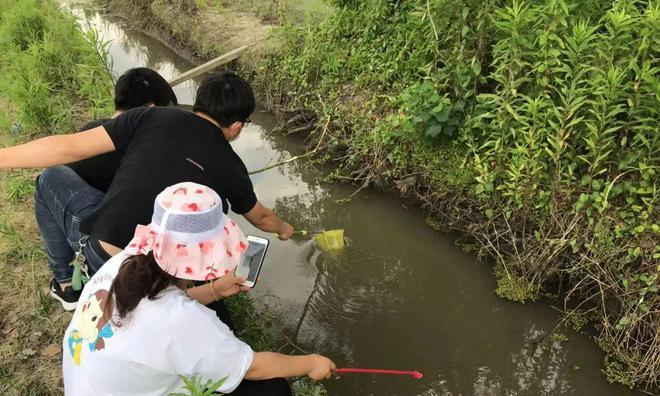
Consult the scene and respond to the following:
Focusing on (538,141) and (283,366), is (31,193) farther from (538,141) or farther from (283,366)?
(538,141)

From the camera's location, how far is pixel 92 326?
168 cm

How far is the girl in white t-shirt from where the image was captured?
1.62m

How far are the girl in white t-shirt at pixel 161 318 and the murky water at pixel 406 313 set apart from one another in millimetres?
1597

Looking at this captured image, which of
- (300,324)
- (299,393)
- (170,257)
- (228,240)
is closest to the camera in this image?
(170,257)

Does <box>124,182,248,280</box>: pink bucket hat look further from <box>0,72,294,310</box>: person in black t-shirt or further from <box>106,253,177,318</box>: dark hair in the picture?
<box>0,72,294,310</box>: person in black t-shirt

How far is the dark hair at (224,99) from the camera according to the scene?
246 centimetres

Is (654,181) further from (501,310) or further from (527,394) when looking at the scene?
(527,394)

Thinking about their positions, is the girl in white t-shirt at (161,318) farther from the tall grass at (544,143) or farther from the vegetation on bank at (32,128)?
the tall grass at (544,143)

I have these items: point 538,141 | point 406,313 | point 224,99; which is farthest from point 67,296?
point 538,141

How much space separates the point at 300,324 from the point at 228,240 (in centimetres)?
194

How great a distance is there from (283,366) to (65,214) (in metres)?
1.62

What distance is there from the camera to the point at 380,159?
15.7 ft

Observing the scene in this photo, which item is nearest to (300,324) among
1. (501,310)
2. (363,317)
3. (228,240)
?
(363,317)

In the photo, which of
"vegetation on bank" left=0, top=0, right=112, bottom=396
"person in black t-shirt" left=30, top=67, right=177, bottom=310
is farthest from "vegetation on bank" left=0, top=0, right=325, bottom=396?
"person in black t-shirt" left=30, top=67, right=177, bottom=310
